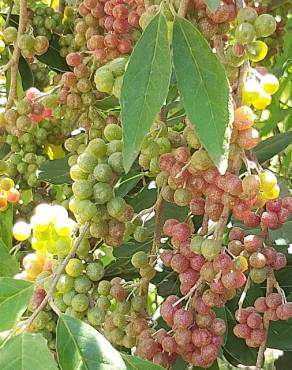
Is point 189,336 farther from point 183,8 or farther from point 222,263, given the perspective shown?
point 183,8

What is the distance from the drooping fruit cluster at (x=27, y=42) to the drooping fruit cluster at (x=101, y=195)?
39 centimetres

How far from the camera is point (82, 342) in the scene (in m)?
0.77

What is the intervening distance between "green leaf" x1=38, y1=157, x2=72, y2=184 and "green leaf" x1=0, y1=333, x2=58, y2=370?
1.96 ft

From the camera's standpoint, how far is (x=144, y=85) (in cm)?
80

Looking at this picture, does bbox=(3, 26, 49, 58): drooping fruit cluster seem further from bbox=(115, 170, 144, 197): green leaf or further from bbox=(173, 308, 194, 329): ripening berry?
bbox=(173, 308, 194, 329): ripening berry

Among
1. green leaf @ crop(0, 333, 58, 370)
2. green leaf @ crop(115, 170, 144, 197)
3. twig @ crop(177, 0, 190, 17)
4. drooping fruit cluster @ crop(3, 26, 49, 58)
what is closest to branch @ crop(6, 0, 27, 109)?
drooping fruit cluster @ crop(3, 26, 49, 58)

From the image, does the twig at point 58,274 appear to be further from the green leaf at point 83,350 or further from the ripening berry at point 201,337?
the ripening berry at point 201,337

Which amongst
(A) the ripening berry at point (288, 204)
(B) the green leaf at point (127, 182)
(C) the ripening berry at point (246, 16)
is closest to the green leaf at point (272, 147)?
(B) the green leaf at point (127, 182)

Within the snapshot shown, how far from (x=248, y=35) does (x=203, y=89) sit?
78 mm

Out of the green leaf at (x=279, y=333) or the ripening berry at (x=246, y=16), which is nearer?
the ripening berry at (x=246, y=16)

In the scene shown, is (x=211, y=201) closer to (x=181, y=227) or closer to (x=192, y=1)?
(x=181, y=227)

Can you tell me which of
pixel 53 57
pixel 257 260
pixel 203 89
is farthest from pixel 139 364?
pixel 53 57

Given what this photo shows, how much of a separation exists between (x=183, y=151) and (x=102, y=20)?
40 cm

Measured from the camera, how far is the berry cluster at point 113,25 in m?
1.08
